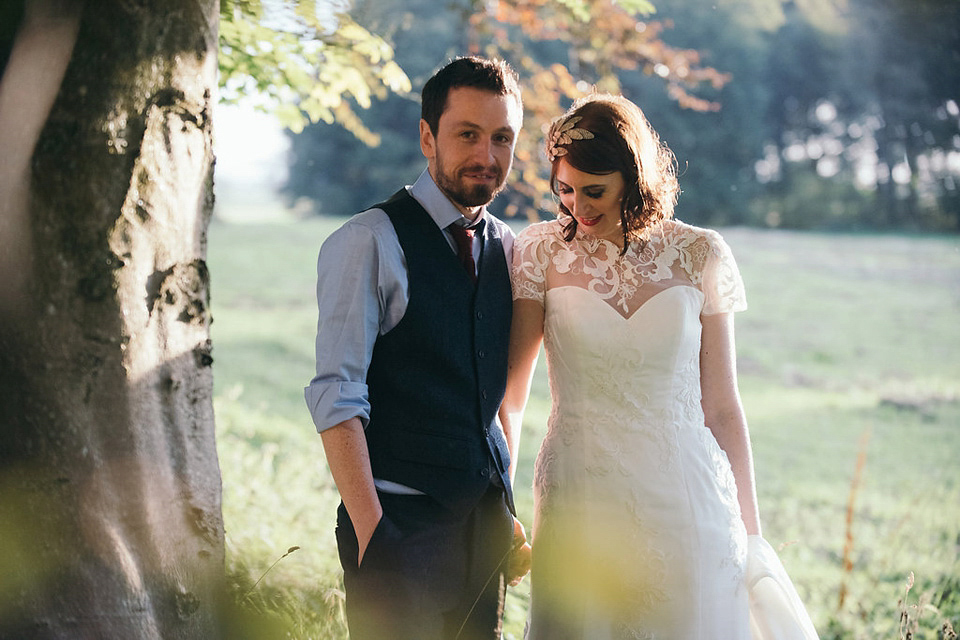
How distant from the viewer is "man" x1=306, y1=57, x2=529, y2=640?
2.04m

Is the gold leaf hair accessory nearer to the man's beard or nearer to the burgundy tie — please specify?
the man's beard

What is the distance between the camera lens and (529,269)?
7.88 feet

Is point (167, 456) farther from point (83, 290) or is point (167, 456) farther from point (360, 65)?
point (360, 65)

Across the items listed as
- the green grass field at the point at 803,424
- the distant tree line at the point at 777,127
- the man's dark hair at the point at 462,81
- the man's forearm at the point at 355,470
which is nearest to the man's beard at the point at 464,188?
the man's dark hair at the point at 462,81

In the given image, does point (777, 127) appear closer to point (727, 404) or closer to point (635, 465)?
point (727, 404)

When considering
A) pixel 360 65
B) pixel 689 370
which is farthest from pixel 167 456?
pixel 360 65

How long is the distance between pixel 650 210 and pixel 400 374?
84 centimetres

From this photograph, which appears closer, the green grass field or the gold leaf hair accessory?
the gold leaf hair accessory

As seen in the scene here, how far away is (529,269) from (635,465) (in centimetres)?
61

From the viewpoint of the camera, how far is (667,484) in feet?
7.54

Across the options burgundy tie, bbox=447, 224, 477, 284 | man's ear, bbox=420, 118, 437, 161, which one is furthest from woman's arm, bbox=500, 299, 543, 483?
man's ear, bbox=420, 118, 437, 161

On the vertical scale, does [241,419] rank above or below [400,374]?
below

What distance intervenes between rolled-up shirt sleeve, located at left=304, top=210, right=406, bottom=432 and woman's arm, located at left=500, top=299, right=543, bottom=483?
16.6 inches

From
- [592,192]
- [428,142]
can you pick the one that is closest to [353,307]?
[428,142]
